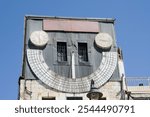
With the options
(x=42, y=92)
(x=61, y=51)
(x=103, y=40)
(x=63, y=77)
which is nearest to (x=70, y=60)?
(x=61, y=51)

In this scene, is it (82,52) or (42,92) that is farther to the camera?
(82,52)

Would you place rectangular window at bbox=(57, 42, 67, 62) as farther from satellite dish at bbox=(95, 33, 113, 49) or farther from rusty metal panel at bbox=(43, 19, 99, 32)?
satellite dish at bbox=(95, 33, 113, 49)

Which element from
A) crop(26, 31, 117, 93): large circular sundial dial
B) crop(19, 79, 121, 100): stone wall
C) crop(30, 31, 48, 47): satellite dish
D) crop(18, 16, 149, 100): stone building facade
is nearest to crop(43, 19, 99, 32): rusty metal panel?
crop(18, 16, 149, 100): stone building facade

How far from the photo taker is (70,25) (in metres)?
29.3

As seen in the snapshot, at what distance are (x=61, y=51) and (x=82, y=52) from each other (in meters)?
1.41

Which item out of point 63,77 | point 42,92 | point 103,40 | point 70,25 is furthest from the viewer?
point 70,25

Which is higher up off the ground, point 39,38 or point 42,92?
point 39,38

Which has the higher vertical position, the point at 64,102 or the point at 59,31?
the point at 59,31

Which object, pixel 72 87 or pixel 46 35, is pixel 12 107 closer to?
pixel 72 87

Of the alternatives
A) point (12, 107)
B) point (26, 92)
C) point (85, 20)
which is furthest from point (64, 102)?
point (85, 20)

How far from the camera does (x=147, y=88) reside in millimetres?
27562

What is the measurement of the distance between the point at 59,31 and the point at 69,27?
791 mm

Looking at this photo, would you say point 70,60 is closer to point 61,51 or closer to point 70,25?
point 61,51

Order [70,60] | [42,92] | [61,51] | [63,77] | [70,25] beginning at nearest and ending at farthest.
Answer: [42,92] < [63,77] < [70,60] < [61,51] < [70,25]
